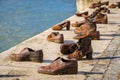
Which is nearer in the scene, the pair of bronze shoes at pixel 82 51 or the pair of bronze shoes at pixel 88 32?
the pair of bronze shoes at pixel 82 51

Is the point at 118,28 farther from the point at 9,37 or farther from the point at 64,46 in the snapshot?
the point at 9,37

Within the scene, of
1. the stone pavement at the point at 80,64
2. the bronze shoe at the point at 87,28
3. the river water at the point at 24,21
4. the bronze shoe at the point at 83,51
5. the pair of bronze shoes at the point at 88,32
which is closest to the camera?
the stone pavement at the point at 80,64

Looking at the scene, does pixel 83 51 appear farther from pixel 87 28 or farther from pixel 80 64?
pixel 87 28

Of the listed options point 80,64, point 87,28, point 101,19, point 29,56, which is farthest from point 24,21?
point 80,64

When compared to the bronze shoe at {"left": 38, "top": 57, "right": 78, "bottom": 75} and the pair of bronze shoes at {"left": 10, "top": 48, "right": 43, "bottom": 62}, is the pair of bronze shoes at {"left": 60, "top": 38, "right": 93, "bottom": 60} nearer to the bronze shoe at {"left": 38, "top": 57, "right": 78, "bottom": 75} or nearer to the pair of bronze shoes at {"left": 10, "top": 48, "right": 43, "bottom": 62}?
the pair of bronze shoes at {"left": 10, "top": 48, "right": 43, "bottom": 62}

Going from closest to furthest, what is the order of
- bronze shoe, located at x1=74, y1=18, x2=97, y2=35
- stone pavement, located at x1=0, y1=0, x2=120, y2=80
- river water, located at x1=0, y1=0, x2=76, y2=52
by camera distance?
stone pavement, located at x1=0, y1=0, x2=120, y2=80 < bronze shoe, located at x1=74, y1=18, x2=97, y2=35 < river water, located at x1=0, y1=0, x2=76, y2=52

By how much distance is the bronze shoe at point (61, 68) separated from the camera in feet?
19.0

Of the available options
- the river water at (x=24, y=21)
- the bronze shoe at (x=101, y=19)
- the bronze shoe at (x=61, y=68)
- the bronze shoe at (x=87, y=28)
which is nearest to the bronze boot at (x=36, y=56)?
the bronze shoe at (x=61, y=68)

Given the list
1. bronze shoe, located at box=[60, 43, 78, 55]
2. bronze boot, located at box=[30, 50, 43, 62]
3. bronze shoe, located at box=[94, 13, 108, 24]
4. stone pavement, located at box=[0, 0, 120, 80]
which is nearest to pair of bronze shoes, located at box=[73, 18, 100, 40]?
stone pavement, located at box=[0, 0, 120, 80]

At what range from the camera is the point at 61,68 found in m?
5.81

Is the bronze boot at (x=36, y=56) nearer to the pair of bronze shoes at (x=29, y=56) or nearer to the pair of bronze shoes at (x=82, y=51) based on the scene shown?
the pair of bronze shoes at (x=29, y=56)

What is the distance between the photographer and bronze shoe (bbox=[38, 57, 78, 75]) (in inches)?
228

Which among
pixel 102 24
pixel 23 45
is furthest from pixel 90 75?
pixel 102 24

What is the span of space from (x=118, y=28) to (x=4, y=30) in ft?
34.4
